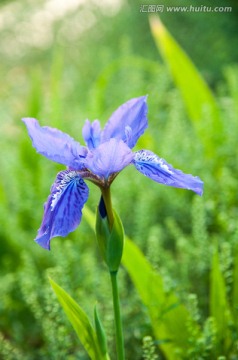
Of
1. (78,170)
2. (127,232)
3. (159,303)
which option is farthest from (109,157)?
→ (127,232)

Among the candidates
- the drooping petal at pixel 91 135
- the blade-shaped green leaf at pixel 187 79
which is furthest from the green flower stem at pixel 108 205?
the blade-shaped green leaf at pixel 187 79

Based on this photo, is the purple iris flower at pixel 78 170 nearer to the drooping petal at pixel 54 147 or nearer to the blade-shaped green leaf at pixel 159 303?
the drooping petal at pixel 54 147

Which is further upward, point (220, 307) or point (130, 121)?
point (130, 121)

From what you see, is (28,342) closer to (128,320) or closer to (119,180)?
(128,320)

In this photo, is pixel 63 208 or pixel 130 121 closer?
pixel 63 208

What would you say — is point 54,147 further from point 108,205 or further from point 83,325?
point 83,325

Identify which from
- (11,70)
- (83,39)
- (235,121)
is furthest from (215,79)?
(235,121)

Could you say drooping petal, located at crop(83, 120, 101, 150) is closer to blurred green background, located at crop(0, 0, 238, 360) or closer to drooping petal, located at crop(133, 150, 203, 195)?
drooping petal, located at crop(133, 150, 203, 195)
